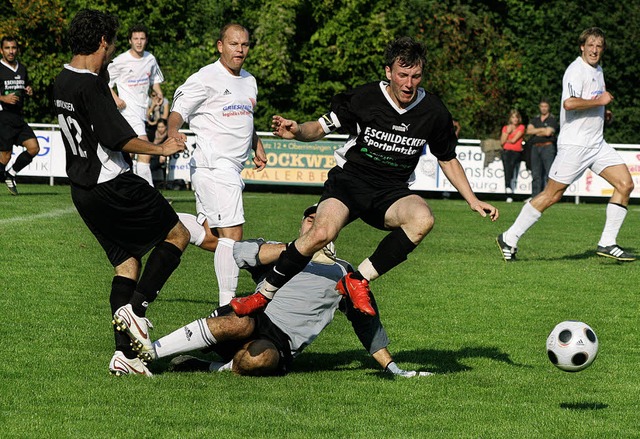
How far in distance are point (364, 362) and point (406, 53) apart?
2.09 meters

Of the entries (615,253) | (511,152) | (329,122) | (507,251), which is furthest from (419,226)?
(511,152)

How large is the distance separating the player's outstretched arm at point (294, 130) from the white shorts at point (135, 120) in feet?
25.9

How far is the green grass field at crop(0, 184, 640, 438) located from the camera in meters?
5.77

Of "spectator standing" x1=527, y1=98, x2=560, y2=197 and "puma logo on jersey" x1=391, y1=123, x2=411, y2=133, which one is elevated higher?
"puma logo on jersey" x1=391, y1=123, x2=411, y2=133

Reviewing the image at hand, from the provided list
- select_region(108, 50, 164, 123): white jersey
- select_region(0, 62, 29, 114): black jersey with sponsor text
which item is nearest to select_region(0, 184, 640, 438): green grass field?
select_region(108, 50, 164, 123): white jersey

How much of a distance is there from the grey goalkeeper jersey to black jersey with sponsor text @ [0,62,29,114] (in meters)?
12.4

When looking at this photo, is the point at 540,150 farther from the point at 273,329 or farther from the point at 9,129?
the point at 273,329

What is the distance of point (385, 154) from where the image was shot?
767cm

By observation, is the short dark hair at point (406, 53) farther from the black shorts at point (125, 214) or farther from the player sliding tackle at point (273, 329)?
the black shorts at point (125, 214)

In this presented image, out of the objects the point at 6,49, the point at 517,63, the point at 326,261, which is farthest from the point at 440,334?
the point at 517,63

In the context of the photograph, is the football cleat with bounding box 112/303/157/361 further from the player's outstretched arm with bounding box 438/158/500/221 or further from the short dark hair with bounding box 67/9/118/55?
the player's outstretched arm with bounding box 438/158/500/221

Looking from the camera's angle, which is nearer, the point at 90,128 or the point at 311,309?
the point at 90,128

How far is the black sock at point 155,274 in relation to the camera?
7211 mm

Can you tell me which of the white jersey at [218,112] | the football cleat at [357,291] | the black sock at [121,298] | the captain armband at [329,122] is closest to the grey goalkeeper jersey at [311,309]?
the football cleat at [357,291]
